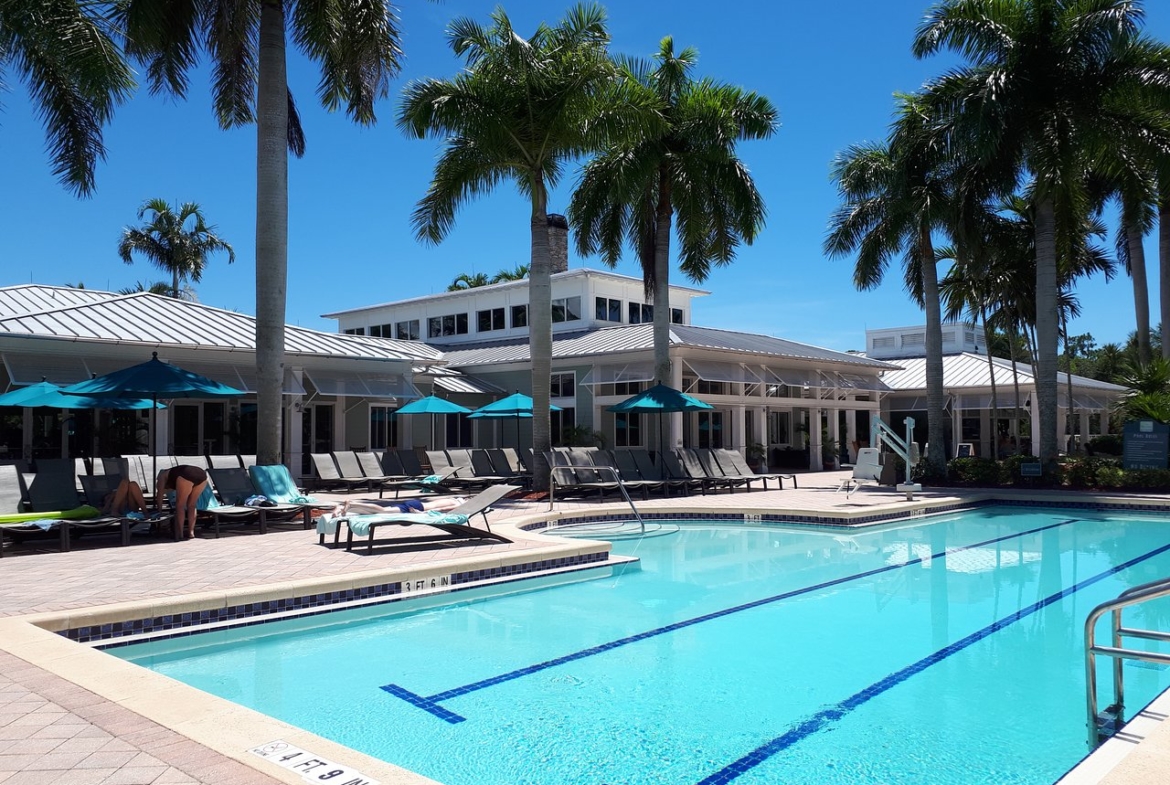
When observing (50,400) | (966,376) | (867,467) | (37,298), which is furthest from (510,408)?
(966,376)

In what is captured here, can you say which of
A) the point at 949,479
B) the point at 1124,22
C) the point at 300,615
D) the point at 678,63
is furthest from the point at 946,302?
the point at 300,615

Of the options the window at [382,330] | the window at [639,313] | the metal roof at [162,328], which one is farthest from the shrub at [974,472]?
the window at [382,330]

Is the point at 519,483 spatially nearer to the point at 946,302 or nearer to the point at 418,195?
the point at 418,195

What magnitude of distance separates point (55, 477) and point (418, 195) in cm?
966

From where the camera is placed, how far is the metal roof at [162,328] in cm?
1727

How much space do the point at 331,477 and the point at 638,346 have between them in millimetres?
8644

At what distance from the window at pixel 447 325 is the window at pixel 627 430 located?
9.88 meters

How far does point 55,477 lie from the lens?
1109 centimetres

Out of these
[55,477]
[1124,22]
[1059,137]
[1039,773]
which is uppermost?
[1124,22]

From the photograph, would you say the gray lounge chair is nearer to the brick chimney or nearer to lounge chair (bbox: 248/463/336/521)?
lounge chair (bbox: 248/463/336/521)

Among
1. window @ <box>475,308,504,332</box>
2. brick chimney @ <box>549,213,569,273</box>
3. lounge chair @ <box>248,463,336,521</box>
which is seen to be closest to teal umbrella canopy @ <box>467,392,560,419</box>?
lounge chair @ <box>248,463,336,521</box>

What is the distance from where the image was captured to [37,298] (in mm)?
20078

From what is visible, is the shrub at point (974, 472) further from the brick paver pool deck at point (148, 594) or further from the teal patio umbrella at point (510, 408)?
the teal patio umbrella at point (510, 408)

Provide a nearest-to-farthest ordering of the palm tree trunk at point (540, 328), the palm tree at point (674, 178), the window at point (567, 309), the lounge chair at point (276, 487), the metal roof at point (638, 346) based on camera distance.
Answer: the lounge chair at point (276, 487) < the palm tree trunk at point (540, 328) < the palm tree at point (674, 178) < the metal roof at point (638, 346) < the window at point (567, 309)
